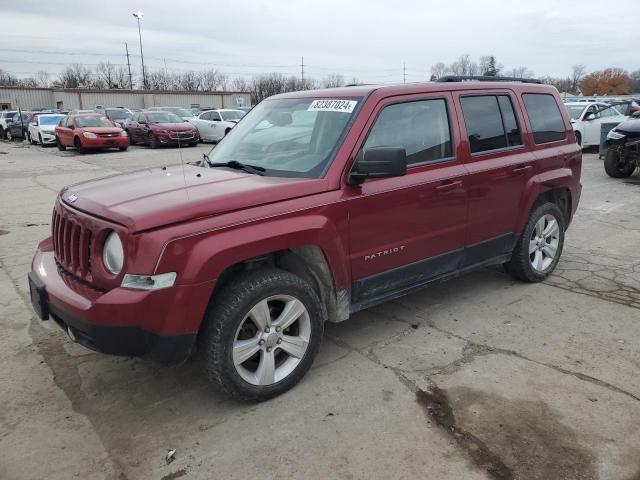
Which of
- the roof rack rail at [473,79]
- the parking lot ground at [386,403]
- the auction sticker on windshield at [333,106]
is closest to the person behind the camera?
the parking lot ground at [386,403]

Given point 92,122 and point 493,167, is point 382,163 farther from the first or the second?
point 92,122

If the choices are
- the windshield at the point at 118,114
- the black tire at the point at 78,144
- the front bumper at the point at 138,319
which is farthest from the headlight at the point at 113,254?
the windshield at the point at 118,114

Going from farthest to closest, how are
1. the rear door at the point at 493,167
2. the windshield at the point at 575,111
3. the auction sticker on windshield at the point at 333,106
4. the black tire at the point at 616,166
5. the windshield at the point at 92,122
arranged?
1. the windshield at the point at 92,122
2. the windshield at the point at 575,111
3. the black tire at the point at 616,166
4. the rear door at the point at 493,167
5. the auction sticker on windshield at the point at 333,106

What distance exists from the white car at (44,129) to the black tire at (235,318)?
24540 mm

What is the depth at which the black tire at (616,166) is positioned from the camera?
459 inches

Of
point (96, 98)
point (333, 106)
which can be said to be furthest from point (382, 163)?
point (96, 98)

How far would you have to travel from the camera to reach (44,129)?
24484 mm

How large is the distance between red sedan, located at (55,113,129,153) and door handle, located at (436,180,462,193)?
19.2 meters

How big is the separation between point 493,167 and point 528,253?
3.60 ft

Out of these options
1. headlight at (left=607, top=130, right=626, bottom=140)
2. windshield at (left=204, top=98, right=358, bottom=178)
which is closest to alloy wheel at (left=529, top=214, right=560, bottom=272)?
windshield at (left=204, top=98, right=358, bottom=178)

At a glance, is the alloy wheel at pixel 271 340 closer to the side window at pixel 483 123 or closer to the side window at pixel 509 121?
the side window at pixel 483 123

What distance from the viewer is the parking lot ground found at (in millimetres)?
2672

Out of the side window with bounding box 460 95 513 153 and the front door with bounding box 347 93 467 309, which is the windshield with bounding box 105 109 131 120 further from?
the front door with bounding box 347 93 467 309

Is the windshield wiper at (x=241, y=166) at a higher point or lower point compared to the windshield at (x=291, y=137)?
lower
